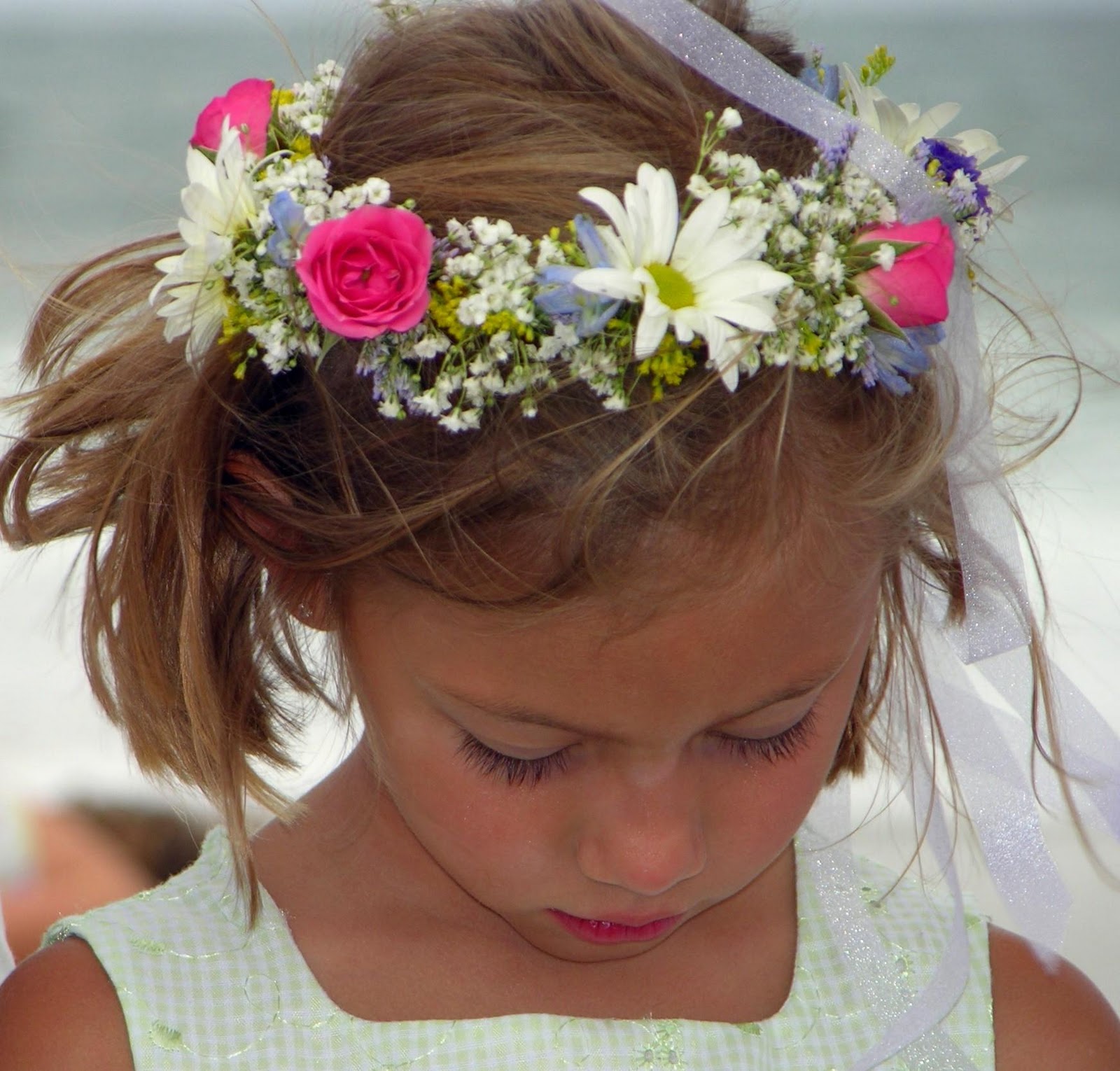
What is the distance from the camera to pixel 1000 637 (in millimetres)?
1289

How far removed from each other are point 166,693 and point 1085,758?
0.81 m

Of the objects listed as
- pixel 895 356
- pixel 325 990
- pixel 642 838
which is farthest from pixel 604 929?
pixel 895 356

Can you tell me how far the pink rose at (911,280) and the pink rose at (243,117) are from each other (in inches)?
17.0

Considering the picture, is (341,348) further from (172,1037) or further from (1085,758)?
(1085,758)

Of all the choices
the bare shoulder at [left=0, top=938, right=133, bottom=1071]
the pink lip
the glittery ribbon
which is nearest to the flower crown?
the pink lip

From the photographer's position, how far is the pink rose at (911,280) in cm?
110

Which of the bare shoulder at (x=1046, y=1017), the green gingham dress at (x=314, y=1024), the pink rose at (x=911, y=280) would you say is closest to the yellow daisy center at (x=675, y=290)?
the pink rose at (x=911, y=280)

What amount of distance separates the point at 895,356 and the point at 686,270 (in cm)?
19

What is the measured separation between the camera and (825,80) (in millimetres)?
1225

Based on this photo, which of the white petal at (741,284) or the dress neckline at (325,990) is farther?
the dress neckline at (325,990)

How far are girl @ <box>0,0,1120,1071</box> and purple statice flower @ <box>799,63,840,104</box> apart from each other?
0.8 inches

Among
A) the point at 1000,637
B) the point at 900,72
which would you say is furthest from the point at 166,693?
the point at 900,72

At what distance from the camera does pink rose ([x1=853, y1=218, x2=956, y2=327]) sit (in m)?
1.10

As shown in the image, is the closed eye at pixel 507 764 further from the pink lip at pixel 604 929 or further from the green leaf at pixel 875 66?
the green leaf at pixel 875 66
